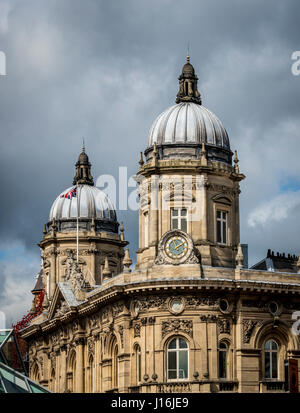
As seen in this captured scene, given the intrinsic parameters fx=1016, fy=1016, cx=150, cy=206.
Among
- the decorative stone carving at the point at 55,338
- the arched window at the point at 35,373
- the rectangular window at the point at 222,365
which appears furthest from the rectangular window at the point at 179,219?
the arched window at the point at 35,373

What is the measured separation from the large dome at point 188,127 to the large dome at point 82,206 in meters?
23.3

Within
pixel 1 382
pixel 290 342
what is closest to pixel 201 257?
pixel 290 342

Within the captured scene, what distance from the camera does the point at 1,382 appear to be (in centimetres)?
3694

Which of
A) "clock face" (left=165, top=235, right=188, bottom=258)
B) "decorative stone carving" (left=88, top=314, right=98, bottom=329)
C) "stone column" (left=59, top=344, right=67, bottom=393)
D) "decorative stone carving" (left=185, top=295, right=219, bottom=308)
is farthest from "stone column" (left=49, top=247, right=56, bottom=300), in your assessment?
"decorative stone carving" (left=185, top=295, right=219, bottom=308)

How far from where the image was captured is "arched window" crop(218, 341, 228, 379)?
59250 millimetres

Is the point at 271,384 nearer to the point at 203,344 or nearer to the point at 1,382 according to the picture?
the point at 203,344

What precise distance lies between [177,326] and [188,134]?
12.4 meters

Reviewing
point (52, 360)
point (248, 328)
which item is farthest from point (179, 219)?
point (52, 360)

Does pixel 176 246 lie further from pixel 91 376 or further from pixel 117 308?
pixel 91 376

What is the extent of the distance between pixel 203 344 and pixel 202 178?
10.5 metres

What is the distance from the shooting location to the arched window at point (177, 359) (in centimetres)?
5878

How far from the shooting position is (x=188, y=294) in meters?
59.1

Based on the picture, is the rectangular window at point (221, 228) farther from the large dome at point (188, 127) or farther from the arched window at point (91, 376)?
the arched window at point (91, 376)
